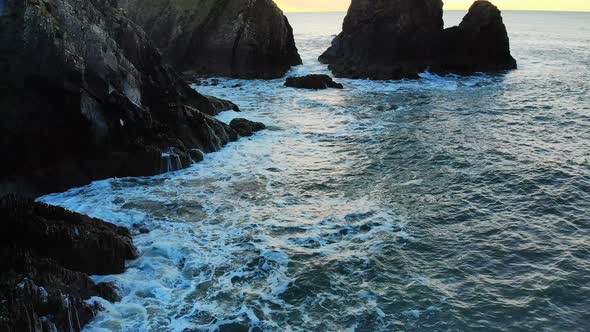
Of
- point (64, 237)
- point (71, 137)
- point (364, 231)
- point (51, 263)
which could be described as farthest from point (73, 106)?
point (364, 231)

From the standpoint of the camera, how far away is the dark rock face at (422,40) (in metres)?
47.8

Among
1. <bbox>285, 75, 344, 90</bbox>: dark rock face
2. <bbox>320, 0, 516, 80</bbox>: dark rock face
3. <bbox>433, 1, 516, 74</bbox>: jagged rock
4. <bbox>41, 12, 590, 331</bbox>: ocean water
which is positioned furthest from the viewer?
<bbox>433, 1, 516, 74</bbox>: jagged rock

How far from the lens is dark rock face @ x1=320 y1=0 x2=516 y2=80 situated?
47.8 metres

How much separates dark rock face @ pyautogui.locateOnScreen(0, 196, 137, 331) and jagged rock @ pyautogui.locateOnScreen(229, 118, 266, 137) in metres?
13.2

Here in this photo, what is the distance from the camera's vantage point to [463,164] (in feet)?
68.3

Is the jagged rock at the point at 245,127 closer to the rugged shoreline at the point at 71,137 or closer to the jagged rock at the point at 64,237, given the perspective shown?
the rugged shoreline at the point at 71,137

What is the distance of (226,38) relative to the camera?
A: 46531mm

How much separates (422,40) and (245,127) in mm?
29649

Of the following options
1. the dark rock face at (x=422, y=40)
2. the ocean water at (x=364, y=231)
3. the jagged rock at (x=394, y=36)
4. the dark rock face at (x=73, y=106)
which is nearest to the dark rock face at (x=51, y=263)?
the ocean water at (x=364, y=231)

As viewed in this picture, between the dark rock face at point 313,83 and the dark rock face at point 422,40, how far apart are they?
20.5 ft

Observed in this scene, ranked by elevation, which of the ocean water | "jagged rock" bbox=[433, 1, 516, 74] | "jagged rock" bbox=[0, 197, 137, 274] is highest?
"jagged rock" bbox=[433, 1, 516, 74]

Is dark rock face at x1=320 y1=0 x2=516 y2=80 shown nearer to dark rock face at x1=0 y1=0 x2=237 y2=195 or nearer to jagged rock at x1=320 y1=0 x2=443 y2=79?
jagged rock at x1=320 y1=0 x2=443 y2=79

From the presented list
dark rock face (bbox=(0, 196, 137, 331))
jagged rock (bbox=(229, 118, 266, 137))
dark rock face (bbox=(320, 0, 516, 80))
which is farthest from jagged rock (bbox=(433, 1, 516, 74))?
dark rock face (bbox=(0, 196, 137, 331))

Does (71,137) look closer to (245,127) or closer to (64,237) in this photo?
(64,237)
